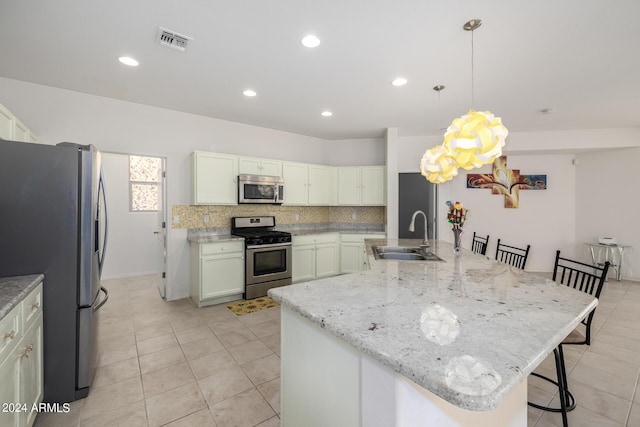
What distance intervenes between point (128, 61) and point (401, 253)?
315 cm

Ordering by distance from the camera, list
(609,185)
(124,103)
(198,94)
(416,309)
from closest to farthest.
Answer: (416,309) < (198,94) < (124,103) < (609,185)

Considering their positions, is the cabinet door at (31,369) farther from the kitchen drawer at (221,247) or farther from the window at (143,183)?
the window at (143,183)

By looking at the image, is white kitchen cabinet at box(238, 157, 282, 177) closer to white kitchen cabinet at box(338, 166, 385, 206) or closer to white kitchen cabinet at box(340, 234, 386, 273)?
white kitchen cabinet at box(338, 166, 385, 206)

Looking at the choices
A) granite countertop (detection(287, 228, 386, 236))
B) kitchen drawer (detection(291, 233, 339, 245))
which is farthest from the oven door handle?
granite countertop (detection(287, 228, 386, 236))

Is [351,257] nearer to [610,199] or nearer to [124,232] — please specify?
[124,232]

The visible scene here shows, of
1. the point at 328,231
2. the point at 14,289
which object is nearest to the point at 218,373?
the point at 14,289

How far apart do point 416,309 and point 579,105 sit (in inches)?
171

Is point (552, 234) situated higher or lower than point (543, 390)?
higher

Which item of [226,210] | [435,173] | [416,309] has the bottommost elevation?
[416,309]

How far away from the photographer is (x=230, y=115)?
416cm

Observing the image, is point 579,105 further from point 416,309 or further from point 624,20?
point 416,309

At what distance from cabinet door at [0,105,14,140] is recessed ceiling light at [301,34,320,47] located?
7.87ft

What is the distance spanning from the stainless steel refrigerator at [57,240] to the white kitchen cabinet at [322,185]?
11.0 feet

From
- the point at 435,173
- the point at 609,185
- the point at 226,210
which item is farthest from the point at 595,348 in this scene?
the point at 226,210
